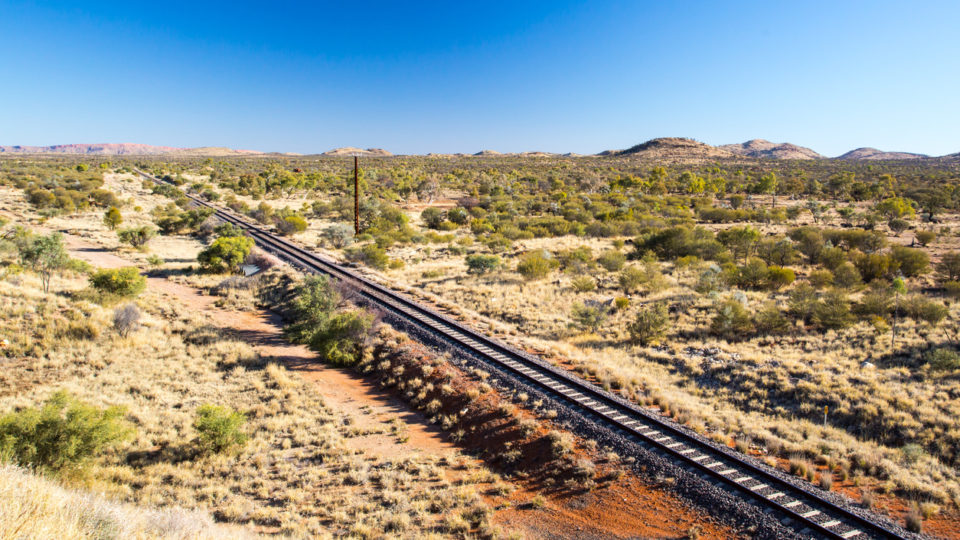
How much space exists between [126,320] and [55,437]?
9.54 m

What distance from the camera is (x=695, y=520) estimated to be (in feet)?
27.1

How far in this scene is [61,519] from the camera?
15.8 ft

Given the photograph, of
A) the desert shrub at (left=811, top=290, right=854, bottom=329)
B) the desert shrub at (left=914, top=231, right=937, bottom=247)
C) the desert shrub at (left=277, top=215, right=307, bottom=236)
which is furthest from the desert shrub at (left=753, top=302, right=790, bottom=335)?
the desert shrub at (left=277, top=215, right=307, bottom=236)

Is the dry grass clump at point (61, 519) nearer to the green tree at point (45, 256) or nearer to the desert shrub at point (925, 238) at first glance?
the green tree at point (45, 256)

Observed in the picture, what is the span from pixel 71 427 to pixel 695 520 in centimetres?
1248

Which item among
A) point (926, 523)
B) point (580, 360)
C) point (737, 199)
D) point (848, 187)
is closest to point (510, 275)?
point (580, 360)

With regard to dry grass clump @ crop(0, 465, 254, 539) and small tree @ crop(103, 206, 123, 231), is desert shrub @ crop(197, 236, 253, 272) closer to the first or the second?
small tree @ crop(103, 206, 123, 231)

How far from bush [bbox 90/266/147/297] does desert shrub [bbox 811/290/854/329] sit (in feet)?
94.8

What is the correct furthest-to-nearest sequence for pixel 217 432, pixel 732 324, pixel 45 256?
pixel 45 256 → pixel 732 324 → pixel 217 432

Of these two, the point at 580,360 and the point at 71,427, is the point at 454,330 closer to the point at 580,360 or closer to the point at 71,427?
the point at 580,360

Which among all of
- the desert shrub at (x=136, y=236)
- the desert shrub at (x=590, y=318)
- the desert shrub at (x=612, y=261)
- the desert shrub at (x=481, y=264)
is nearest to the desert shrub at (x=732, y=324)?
the desert shrub at (x=590, y=318)

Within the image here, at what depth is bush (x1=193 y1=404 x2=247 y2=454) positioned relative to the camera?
10.9m

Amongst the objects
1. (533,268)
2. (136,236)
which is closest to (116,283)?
(136,236)

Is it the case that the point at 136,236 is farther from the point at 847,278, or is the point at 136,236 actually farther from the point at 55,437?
the point at 847,278
